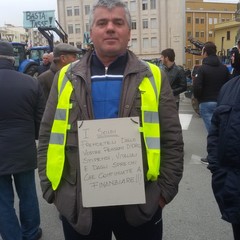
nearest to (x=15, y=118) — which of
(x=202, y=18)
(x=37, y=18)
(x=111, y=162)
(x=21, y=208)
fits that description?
(x=21, y=208)

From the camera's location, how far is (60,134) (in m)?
1.96

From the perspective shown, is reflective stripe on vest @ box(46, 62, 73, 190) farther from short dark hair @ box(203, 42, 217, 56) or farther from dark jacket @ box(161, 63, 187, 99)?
dark jacket @ box(161, 63, 187, 99)

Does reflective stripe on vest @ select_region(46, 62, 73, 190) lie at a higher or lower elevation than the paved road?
higher

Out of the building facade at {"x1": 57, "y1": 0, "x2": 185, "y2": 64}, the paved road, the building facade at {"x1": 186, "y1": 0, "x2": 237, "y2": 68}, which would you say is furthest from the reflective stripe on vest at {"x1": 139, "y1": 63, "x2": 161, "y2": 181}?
the building facade at {"x1": 186, "y1": 0, "x2": 237, "y2": 68}

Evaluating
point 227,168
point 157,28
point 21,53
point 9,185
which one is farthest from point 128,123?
point 157,28

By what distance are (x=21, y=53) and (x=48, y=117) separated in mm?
19207

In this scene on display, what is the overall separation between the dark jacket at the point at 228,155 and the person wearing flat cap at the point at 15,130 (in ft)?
4.88

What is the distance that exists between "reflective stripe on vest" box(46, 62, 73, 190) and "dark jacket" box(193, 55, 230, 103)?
408cm

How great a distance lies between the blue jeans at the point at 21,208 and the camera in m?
2.97

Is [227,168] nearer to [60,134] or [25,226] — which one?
[60,134]

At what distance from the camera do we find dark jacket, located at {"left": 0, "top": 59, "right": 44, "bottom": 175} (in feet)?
9.40

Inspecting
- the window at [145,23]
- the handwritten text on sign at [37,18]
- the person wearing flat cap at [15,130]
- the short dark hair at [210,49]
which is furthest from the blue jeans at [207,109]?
the window at [145,23]

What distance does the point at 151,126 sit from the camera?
1.93 m

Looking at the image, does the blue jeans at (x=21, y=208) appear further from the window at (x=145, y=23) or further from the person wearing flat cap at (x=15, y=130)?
the window at (x=145, y=23)
